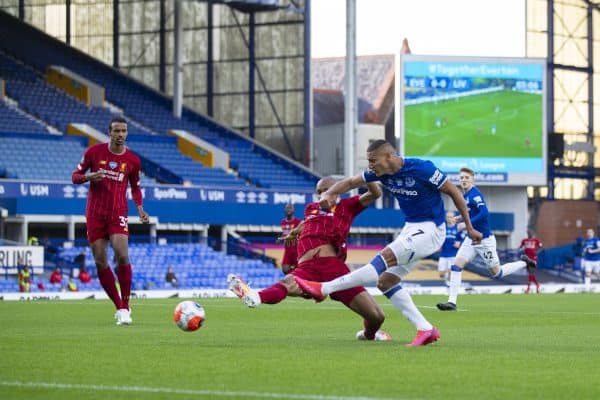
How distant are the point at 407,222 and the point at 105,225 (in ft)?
15.9

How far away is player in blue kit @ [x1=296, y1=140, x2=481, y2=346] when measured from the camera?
11.9 meters

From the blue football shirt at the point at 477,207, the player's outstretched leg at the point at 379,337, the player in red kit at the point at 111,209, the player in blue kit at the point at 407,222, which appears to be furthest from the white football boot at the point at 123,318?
the blue football shirt at the point at 477,207

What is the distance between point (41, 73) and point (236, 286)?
44926 mm

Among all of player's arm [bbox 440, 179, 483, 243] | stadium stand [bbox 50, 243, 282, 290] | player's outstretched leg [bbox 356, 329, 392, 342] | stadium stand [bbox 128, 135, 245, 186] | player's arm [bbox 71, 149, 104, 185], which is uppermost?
stadium stand [bbox 128, 135, 245, 186]

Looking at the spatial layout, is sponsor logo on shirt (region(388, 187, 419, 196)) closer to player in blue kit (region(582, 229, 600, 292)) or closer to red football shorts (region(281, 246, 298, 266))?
red football shorts (region(281, 246, 298, 266))

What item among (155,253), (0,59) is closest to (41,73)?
(0,59)

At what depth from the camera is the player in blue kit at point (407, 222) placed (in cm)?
1186

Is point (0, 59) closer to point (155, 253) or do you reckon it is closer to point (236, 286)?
point (155, 253)

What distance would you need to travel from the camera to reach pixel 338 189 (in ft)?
39.4

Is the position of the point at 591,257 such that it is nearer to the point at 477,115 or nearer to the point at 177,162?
the point at 477,115

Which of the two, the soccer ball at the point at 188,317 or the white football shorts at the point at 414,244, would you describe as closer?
the white football shorts at the point at 414,244

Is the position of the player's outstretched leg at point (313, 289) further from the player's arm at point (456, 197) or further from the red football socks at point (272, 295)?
the player's arm at point (456, 197)

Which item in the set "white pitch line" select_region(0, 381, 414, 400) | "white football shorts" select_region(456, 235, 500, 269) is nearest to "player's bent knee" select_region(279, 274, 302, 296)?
"white pitch line" select_region(0, 381, 414, 400)

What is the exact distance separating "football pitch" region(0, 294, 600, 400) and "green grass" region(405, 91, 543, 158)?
31037mm
